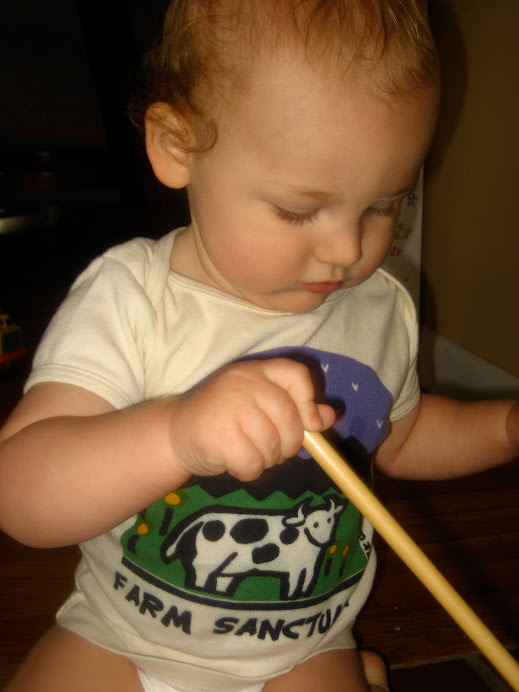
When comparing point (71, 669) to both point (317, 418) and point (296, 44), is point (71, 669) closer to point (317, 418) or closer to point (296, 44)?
point (317, 418)

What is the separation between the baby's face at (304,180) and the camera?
420mm

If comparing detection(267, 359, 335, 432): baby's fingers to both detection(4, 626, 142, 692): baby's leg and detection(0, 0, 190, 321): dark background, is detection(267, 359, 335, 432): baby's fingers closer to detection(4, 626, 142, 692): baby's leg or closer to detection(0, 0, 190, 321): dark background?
detection(4, 626, 142, 692): baby's leg

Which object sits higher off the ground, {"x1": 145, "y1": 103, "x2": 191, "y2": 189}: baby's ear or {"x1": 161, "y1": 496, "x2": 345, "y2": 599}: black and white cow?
{"x1": 145, "y1": 103, "x2": 191, "y2": 189}: baby's ear

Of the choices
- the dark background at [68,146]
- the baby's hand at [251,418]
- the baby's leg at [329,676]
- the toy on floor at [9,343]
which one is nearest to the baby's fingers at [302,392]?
the baby's hand at [251,418]

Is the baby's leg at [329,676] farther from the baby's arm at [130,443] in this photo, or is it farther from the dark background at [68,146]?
the dark background at [68,146]

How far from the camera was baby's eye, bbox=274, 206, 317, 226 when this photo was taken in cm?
45

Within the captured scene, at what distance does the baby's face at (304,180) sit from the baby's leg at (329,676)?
300 millimetres

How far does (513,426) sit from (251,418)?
341 millimetres

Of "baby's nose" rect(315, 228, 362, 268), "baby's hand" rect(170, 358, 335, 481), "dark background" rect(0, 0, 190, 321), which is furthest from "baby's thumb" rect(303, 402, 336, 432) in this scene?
"dark background" rect(0, 0, 190, 321)

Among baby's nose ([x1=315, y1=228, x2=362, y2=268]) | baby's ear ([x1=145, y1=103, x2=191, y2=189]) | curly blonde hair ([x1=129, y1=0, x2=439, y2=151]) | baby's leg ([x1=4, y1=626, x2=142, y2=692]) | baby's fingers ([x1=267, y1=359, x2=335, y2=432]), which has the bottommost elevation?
baby's leg ([x1=4, y1=626, x2=142, y2=692])

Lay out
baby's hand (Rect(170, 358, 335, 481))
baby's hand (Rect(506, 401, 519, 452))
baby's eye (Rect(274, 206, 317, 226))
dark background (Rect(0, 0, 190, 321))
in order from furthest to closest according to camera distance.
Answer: dark background (Rect(0, 0, 190, 321)) → baby's hand (Rect(506, 401, 519, 452)) → baby's eye (Rect(274, 206, 317, 226)) → baby's hand (Rect(170, 358, 335, 481))

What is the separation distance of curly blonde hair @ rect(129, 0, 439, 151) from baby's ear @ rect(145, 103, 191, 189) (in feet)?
0.03

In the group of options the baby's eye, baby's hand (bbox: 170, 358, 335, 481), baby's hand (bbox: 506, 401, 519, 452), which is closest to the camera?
baby's hand (bbox: 170, 358, 335, 481)

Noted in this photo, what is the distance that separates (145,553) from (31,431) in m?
0.15
